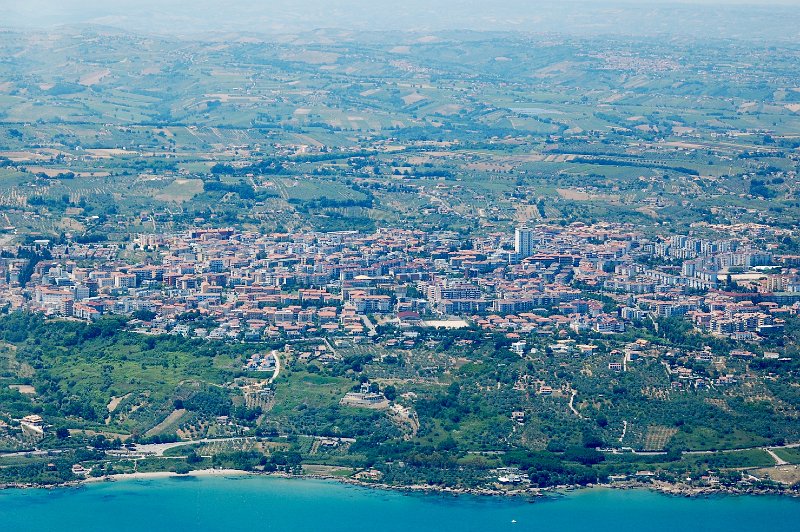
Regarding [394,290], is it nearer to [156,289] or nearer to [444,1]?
[156,289]

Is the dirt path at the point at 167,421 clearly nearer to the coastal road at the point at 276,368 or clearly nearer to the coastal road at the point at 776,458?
the coastal road at the point at 276,368

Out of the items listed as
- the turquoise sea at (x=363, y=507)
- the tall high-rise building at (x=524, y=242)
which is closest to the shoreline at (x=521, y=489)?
the turquoise sea at (x=363, y=507)

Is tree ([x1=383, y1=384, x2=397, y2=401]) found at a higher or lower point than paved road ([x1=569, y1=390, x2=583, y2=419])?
higher

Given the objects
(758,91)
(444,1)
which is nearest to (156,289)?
(758,91)

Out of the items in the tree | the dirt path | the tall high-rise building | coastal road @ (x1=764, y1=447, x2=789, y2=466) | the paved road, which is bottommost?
the tall high-rise building

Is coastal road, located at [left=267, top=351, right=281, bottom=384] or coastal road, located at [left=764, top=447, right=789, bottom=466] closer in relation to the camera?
coastal road, located at [left=764, top=447, right=789, bottom=466]

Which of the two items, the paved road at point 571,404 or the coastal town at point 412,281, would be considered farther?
the coastal town at point 412,281

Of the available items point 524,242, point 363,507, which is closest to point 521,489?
point 363,507

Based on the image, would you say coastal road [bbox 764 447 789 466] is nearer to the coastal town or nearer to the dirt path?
the coastal town

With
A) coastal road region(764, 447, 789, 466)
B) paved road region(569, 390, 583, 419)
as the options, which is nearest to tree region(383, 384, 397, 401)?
paved road region(569, 390, 583, 419)

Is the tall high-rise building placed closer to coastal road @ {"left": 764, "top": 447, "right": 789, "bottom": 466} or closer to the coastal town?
the coastal town

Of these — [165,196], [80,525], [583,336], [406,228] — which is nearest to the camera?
[80,525]
